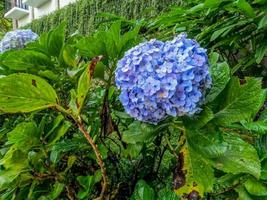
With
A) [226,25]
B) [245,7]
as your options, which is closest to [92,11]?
[226,25]

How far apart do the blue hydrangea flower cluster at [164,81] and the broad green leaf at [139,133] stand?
0.04 m

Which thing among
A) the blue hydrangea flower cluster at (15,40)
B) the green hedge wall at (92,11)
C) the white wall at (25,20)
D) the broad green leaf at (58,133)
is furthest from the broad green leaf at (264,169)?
the white wall at (25,20)

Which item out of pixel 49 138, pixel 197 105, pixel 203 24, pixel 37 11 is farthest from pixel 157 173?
pixel 37 11

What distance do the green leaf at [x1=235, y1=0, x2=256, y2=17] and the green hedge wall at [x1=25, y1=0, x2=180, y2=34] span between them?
5.06 meters

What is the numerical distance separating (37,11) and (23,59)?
18609 millimetres

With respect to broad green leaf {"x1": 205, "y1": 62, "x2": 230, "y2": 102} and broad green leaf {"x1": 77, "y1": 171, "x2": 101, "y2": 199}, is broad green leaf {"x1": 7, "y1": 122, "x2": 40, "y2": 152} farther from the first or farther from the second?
broad green leaf {"x1": 205, "y1": 62, "x2": 230, "y2": 102}

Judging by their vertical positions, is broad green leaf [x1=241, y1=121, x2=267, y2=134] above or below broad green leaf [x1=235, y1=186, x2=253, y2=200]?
above

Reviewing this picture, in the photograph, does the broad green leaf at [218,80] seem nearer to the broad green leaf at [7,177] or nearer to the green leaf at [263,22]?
the broad green leaf at [7,177]

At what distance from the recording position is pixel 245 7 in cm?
142

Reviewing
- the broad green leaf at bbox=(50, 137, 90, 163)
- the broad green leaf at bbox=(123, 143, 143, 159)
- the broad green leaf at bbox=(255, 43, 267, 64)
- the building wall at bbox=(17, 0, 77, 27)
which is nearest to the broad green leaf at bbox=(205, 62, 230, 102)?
the broad green leaf at bbox=(123, 143, 143, 159)

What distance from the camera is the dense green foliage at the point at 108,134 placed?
2.72 ft

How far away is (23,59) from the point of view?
1.08m

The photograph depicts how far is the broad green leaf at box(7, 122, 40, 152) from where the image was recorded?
96cm

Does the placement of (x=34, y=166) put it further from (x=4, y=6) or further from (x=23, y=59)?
(x=4, y=6)
